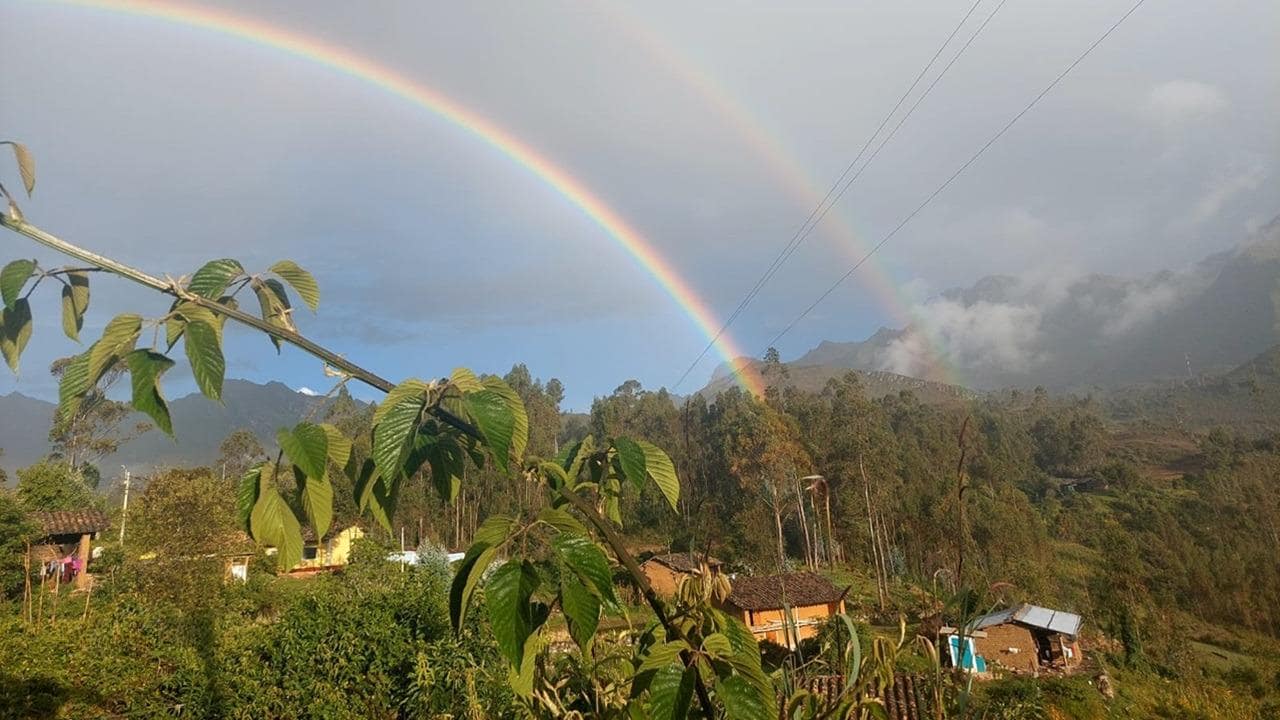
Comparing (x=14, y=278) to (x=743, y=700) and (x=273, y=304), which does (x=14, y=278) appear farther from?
(x=743, y=700)

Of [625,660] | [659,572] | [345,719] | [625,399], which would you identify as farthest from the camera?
[625,399]

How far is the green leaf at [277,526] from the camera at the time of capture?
0.72m

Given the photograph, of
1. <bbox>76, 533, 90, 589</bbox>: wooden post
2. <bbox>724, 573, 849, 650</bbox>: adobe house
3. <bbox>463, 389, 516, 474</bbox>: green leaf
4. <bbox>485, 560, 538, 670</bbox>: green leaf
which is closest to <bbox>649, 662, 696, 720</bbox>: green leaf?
<bbox>485, 560, 538, 670</bbox>: green leaf

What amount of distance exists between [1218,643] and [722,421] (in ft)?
94.2

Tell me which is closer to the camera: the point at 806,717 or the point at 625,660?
the point at 806,717

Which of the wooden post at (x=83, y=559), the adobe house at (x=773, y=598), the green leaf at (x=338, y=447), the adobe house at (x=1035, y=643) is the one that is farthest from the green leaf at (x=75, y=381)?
the wooden post at (x=83, y=559)

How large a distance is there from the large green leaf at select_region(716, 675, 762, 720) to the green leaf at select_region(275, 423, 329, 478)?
46cm

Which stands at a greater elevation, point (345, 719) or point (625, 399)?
point (625, 399)

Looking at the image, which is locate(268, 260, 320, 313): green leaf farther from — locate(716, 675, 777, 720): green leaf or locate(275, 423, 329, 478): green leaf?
locate(716, 675, 777, 720): green leaf

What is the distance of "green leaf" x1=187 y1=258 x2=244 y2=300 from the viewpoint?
0.71 meters

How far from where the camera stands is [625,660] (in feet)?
3.32

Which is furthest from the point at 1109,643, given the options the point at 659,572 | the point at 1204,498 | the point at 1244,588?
the point at 1204,498

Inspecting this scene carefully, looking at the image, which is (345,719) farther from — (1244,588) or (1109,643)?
(1244,588)

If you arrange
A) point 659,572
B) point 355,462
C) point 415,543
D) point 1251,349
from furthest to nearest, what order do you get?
point 1251,349 < point 415,543 < point 659,572 < point 355,462
